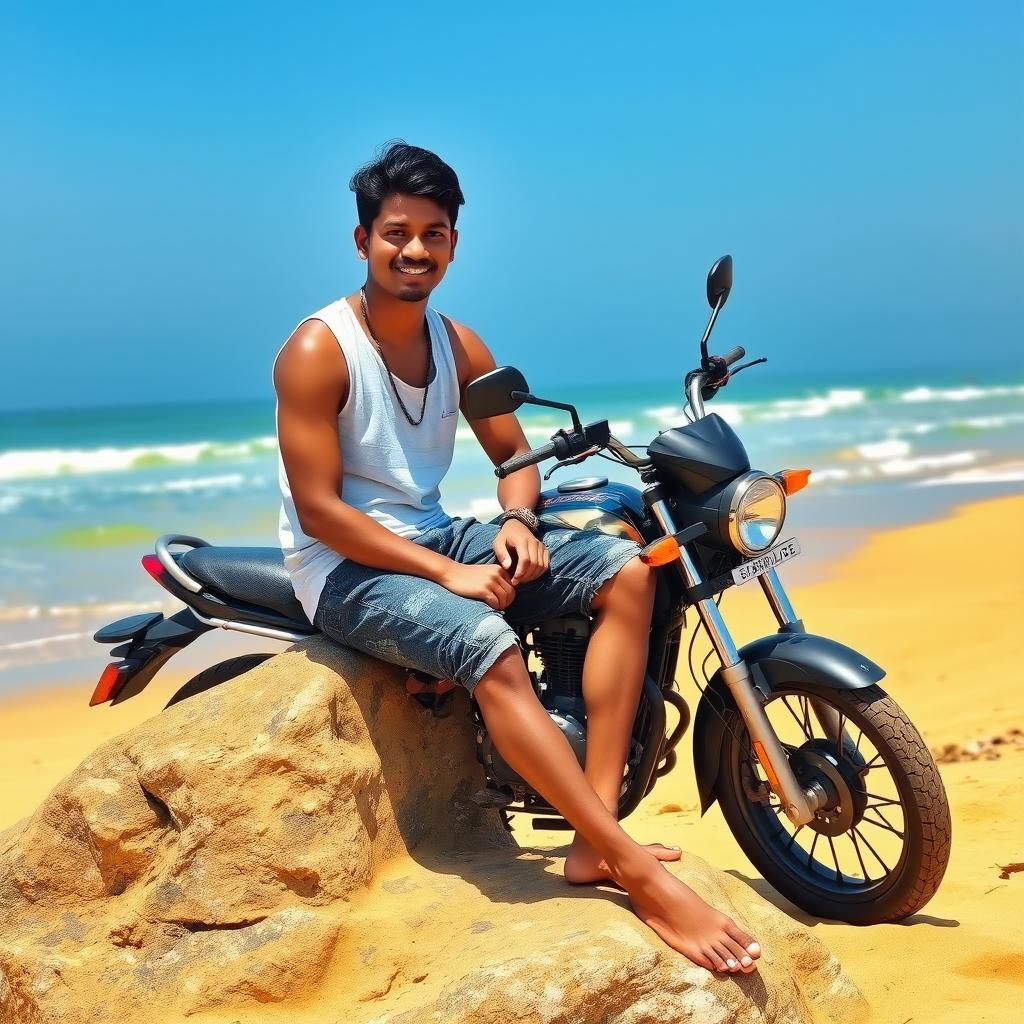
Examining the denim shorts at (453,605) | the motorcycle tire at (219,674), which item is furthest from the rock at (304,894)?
the motorcycle tire at (219,674)

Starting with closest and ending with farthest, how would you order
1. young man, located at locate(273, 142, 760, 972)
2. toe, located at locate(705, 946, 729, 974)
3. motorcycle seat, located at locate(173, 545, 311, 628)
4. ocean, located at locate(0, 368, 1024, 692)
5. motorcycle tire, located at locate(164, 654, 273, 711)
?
toe, located at locate(705, 946, 729, 974) < young man, located at locate(273, 142, 760, 972) < motorcycle seat, located at locate(173, 545, 311, 628) < motorcycle tire, located at locate(164, 654, 273, 711) < ocean, located at locate(0, 368, 1024, 692)

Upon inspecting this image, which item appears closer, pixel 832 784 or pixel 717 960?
pixel 717 960

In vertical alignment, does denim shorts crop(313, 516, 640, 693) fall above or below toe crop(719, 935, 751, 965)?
above

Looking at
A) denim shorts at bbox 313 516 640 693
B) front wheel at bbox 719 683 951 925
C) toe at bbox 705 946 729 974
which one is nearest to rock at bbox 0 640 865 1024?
toe at bbox 705 946 729 974

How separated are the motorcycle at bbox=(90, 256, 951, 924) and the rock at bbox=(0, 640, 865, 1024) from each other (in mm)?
252

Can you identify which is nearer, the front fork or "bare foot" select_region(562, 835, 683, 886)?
"bare foot" select_region(562, 835, 683, 886)

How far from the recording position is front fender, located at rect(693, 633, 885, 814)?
3104 millimetres

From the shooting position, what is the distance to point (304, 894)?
116 inches

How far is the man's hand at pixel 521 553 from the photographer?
3119 mm

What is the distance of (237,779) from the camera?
9.77ft

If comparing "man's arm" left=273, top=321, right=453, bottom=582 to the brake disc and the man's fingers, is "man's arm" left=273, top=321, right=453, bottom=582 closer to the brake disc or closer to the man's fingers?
the man's fingers

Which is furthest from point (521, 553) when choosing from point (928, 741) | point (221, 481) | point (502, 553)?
point (221, 481)

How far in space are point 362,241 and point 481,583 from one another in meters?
1.03

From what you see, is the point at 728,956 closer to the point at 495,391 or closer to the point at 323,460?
the point at 495,391
